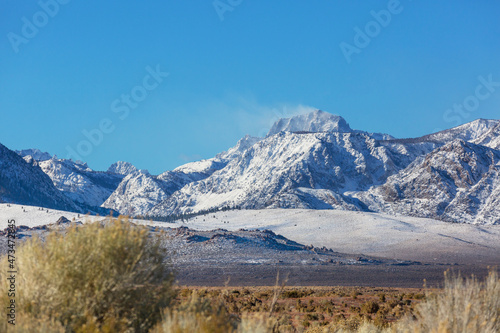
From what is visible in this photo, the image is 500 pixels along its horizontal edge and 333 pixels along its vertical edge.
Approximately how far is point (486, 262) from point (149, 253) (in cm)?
9657

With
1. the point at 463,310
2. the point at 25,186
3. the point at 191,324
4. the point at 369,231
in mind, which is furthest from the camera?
the point at 25,186

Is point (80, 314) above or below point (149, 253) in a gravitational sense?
below

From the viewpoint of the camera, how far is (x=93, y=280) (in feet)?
23.1

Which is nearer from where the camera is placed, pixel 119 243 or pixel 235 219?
pixel 119 243

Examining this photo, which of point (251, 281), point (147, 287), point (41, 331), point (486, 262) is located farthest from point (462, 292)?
point (486, 262)

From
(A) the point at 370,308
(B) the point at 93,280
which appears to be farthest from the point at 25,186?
(B) the point at 93,280

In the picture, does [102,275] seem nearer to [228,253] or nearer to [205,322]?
[205,322]

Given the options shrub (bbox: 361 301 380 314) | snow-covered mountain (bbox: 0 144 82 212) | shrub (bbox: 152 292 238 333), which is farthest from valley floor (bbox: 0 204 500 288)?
snow-covered mountain (bbox: 0 144 82 212)

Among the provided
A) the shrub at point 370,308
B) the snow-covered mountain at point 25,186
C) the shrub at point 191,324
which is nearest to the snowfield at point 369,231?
the snow-covered mountain at point 25,186

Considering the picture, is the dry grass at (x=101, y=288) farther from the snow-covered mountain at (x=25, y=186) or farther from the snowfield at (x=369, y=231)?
the snow-covered mountain at (x=25, y=186)

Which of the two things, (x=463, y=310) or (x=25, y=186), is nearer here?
(x=463, y=310)

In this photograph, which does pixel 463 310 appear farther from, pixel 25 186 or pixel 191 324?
pixel 25 186

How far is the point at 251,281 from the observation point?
195ft

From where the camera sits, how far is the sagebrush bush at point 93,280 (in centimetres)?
688
